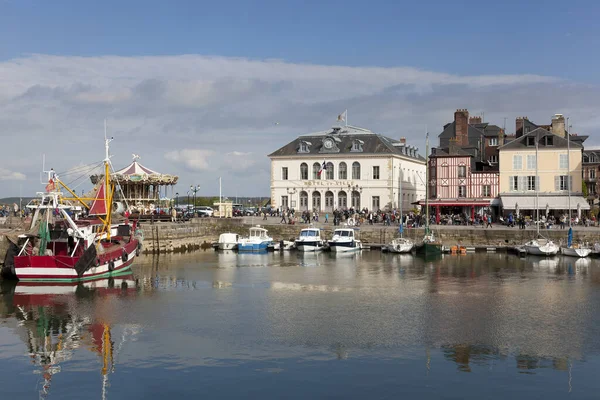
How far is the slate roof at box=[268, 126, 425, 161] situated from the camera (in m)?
65.4

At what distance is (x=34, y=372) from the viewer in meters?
17.7

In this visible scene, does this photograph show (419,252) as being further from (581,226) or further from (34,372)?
(34,372)

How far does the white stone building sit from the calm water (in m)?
29.8

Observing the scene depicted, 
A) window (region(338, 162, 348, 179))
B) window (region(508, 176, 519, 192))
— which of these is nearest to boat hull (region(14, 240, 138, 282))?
window (region(338, 162, 348, 179))

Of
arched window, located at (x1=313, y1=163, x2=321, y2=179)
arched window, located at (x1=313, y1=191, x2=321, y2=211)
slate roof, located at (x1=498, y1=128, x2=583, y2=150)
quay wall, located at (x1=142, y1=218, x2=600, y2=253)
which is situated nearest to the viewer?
quay wall, located at (x1=142, y1=218, x2=600, y2=253)

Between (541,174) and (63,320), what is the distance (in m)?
43.9

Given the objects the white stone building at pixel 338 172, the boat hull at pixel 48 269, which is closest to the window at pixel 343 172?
the white stone building at pixel 338 172

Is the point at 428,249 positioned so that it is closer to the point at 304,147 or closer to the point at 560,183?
the point at 560,183

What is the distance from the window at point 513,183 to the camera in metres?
58.0

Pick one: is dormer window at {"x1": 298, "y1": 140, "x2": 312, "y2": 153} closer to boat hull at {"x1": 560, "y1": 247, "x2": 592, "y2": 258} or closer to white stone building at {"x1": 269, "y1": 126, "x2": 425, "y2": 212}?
white stone building at {"x1": 269, "y1": 126, "x2": 425, "y2": 212}

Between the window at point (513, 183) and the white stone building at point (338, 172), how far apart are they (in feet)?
36.0

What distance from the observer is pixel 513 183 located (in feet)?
191

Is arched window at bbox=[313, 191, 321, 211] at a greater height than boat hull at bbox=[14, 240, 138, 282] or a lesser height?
greater

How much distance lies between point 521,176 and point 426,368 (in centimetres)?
4315
